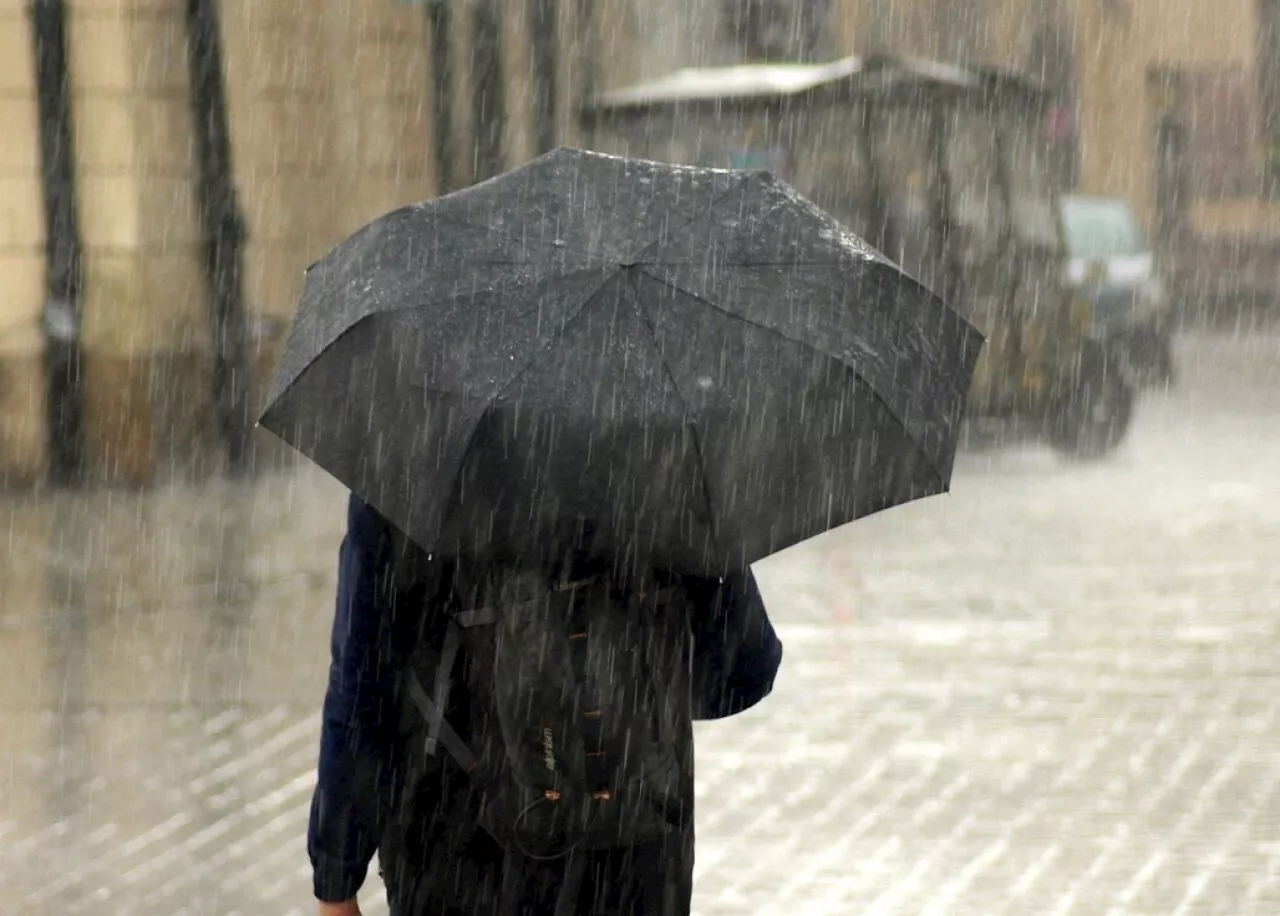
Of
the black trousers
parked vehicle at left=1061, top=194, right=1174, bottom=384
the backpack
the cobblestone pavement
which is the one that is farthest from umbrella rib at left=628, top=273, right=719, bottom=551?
parked vehicle at left=1061, top=194, right=1174, bottom=384

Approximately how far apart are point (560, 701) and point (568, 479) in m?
0.25

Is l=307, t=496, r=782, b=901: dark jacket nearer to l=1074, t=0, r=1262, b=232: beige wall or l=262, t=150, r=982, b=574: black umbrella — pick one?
l=262, t=150, r=982, b=574: black umbrella

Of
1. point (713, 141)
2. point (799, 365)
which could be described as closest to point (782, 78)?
point (713, 141)

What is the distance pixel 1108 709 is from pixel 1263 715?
1.60 ft

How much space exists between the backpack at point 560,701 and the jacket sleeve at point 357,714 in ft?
0.21

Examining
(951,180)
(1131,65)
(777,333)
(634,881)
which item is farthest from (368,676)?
(1131,65)

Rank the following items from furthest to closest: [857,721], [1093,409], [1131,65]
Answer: [1131,65]
[1093,409]
[857,721]

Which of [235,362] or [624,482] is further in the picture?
[235,362]

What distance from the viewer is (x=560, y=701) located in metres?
2.45

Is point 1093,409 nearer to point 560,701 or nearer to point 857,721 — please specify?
point 857,721

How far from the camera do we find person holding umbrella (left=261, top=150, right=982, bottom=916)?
2.46m

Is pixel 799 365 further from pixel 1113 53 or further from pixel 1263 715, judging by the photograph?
pixel 1113 53

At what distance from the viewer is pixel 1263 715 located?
273 inches

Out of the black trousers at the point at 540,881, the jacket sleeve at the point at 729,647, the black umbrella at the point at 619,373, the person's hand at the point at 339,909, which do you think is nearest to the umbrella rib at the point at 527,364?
the black umbrella at the point at 619,373
